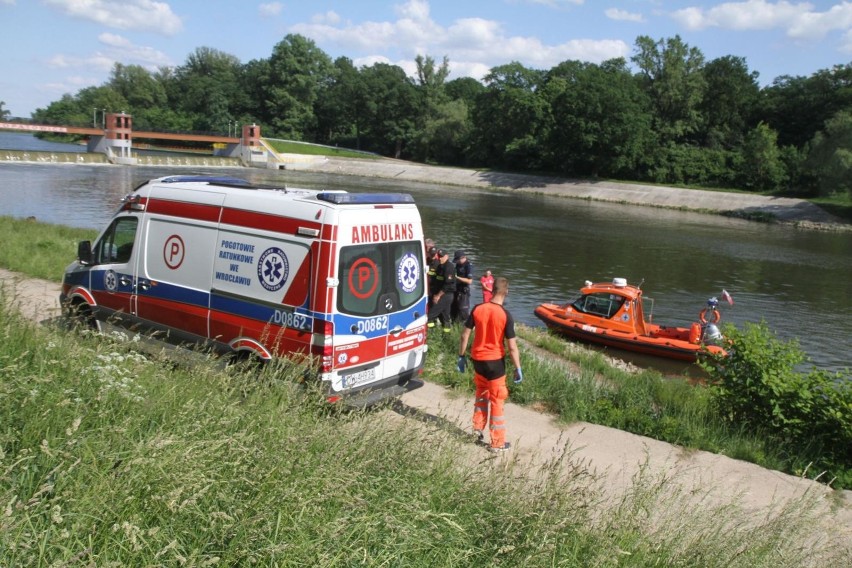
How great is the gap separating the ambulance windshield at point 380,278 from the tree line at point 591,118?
5799cm

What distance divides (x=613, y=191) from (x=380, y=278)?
66840 mm

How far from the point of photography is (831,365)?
18562 millimetres

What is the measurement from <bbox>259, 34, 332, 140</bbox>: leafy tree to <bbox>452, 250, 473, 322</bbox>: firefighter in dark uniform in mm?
108112

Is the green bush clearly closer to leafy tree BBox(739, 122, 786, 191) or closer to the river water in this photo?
the river water

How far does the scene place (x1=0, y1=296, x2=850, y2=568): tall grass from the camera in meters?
3.23

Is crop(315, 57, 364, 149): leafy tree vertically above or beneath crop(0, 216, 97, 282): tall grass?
above

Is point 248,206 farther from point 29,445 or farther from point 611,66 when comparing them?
→ point 611,66

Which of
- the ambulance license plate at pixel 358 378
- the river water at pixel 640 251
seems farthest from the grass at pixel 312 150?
the ambulance license plate at pixel 358 378

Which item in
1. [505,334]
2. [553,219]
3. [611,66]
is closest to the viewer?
[505,334]

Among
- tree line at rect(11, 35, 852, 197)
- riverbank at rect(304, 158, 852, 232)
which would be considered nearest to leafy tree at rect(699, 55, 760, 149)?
tree line at rect(11, 35, 852, 197)

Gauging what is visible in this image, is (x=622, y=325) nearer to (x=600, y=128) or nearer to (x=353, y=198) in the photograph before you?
(x=353, y=198)

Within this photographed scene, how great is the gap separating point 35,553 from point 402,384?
573cm

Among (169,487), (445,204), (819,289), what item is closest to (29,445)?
(169,487)

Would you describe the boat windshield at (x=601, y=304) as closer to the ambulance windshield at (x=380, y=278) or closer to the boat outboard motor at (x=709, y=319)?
the boat outboard motor at (x=709, y=319)
